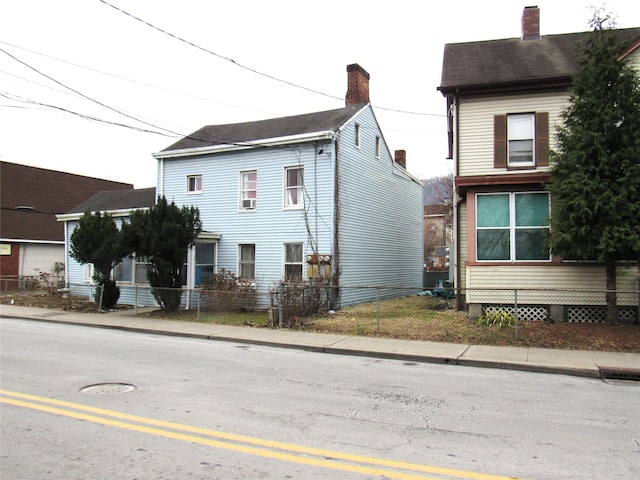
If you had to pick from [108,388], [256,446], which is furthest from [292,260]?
[256,446]

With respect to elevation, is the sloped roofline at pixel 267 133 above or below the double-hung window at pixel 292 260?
above

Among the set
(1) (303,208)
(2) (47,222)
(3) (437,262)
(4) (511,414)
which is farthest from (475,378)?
(3) (437,262)

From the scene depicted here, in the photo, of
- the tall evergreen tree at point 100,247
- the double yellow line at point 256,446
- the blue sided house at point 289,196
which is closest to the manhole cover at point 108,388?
→ the double yellow line at point 256,446

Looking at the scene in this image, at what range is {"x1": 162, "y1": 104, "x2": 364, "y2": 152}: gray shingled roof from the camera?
19.2 m

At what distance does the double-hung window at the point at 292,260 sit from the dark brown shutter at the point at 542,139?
8647mm

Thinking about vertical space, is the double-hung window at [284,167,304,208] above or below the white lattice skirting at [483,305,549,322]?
above

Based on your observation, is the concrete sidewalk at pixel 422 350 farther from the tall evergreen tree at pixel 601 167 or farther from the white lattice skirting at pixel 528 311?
the white lattice skirting at pixel 528 311

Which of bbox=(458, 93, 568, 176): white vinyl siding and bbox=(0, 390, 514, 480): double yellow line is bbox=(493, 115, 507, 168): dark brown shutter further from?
bbox=(0, 390, 514, 480): double yellow line

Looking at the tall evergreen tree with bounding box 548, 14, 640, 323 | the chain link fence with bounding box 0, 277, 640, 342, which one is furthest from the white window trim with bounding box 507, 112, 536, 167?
the chain link fence with bounding box 0, 277, 640, 342

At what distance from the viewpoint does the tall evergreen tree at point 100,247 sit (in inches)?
→ 682

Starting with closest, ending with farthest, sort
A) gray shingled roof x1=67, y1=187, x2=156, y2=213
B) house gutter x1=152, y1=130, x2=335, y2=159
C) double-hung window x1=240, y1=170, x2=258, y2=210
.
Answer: house gutter x1=152, y1=130, x2=335, y2=159 → double-hung window x1=240, y1=170, x2=258, y2=210 → gray shingled roof x1=67, y1=187, x2=156, y2=213

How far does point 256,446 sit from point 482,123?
1287 centimetres

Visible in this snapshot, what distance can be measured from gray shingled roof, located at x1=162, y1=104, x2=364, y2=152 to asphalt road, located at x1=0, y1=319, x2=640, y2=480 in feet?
38.5

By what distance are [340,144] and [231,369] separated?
11.6 m
